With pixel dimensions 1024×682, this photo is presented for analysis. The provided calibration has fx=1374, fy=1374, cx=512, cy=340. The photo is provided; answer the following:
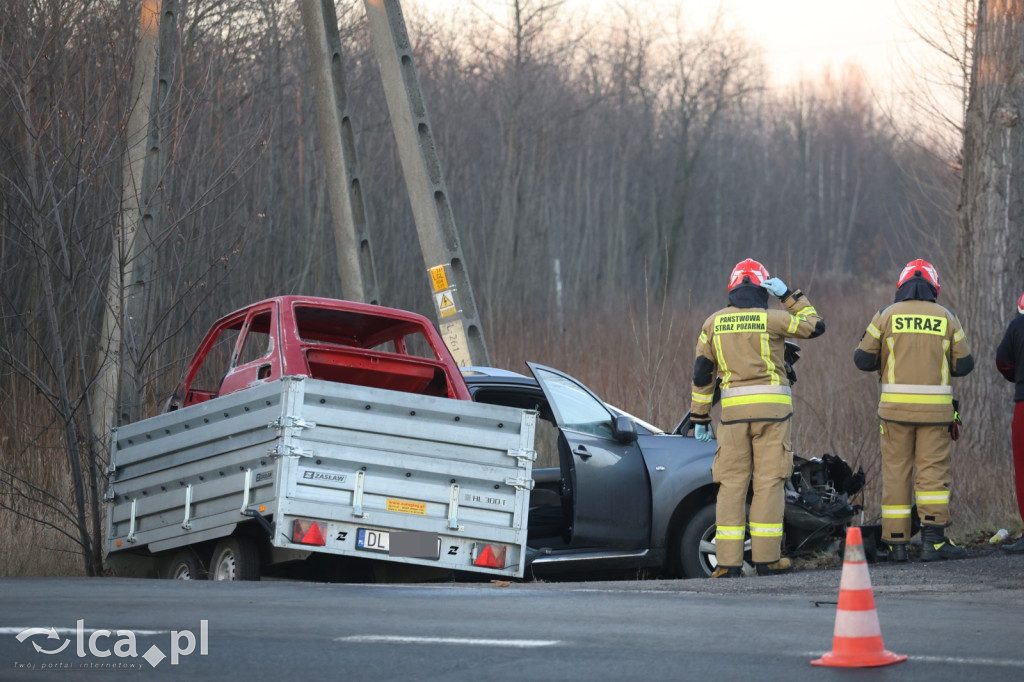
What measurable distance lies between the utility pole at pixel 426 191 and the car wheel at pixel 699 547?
3834mm

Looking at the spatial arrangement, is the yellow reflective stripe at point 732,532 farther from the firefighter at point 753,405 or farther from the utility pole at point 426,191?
the utility pole at point 426,191

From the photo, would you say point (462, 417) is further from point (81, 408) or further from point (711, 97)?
point (711, 97)

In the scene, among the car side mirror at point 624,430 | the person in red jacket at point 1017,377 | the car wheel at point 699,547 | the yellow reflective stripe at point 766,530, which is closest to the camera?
the yellow reflective stripe at point 766,530

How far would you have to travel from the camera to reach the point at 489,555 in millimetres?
8570

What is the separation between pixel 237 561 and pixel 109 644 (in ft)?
9.19

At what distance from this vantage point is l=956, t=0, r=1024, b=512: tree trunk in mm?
14008

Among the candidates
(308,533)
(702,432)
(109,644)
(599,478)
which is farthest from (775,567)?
(109,644)

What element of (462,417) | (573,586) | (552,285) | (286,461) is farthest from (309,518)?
(552,285)

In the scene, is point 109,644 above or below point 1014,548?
below

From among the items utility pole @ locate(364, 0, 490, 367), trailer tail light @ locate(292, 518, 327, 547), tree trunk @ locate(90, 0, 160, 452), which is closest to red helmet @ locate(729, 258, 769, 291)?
trailer tail light @ locate(292, 518, 327, 547)

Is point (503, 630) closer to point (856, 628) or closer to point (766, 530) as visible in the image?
point (856, 628)

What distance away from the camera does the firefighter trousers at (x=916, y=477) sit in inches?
385

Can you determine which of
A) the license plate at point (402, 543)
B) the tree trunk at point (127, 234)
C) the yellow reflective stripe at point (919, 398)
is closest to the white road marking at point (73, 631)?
the license plate at point (402, 543)

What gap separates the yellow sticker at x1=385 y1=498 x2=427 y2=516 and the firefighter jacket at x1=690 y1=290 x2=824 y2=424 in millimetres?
2237
